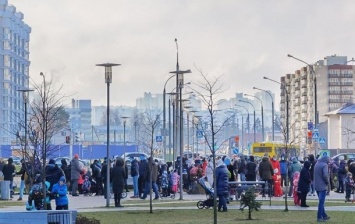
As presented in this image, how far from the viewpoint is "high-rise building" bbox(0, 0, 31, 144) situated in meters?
160

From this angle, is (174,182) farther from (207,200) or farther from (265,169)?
(207,200)

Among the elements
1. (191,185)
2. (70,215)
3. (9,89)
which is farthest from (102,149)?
(70,215)

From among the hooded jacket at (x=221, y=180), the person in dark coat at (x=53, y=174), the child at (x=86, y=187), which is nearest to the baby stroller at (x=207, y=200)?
the hooded jacket at (x=221, y=180)

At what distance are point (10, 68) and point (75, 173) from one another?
12196 centimetres

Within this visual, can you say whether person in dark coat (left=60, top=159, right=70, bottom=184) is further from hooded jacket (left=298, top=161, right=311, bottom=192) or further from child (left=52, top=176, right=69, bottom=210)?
child (left=52, top=176, right=69, bottom=210)

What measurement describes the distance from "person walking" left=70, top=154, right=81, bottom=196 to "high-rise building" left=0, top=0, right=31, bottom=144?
354 ft

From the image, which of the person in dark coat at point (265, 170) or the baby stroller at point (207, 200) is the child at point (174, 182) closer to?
the person in dark coat at point (265, 170)

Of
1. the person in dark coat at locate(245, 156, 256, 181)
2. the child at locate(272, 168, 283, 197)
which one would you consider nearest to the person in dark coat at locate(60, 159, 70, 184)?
the person in dark coat at locate(245, 156, 256, 181)

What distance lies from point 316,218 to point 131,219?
5191mm

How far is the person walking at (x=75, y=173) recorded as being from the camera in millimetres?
45938

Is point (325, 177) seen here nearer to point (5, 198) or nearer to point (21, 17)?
point (5, 198)

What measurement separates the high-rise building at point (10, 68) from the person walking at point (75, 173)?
108 m

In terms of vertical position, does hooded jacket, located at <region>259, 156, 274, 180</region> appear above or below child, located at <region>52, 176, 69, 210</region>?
above

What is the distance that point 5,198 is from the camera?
43625 millimetres
